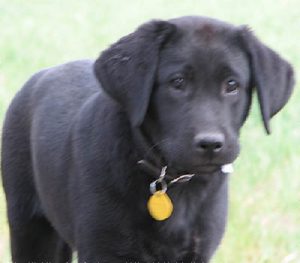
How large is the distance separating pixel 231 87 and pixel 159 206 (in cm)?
57

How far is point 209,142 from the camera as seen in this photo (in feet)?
10.6

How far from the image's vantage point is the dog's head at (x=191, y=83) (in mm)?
3346

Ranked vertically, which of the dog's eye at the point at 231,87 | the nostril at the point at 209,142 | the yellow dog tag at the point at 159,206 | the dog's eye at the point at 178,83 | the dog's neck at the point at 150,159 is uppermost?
the dog's eye at the point at 178,83

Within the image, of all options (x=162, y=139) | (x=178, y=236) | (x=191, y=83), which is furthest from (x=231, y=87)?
(x=178, y=236)

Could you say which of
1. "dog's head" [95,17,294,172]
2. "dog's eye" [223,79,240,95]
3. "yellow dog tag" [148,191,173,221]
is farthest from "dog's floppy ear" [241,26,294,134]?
"yellow dog tag" [148,191,173,221]

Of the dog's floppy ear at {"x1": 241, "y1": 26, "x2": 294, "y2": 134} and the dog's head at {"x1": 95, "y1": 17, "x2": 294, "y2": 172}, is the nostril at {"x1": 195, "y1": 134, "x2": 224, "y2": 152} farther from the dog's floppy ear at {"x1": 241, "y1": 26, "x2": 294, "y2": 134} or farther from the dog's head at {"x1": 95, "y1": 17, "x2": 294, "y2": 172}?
the dog's floppy ear at {"x1": 241, "y1": 26, "x2": 294, "y2": 134}

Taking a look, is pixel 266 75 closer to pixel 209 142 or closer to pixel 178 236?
pixel 209 142

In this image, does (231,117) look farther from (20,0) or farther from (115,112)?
(20,0)

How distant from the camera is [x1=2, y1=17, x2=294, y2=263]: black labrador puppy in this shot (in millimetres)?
3412

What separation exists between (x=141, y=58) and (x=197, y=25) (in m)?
0.28

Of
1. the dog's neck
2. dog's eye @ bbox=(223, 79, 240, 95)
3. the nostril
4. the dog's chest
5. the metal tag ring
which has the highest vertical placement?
dog's eye @ bbox=(223, 79, 240, 95)

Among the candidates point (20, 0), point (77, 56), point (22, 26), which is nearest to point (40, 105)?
point (77, 56)

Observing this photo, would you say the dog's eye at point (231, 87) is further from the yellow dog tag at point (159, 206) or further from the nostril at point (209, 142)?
the yellow dog tag at point (159, 206)

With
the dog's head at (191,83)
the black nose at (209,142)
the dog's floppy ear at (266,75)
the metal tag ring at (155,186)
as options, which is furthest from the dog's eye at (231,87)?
the metal tag ring at (155,186)
